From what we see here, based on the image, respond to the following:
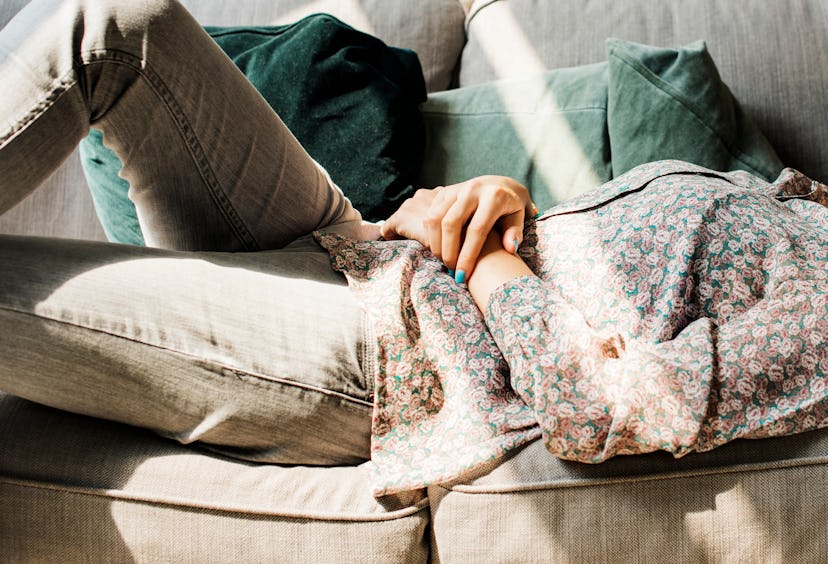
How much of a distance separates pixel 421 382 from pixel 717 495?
354 mm

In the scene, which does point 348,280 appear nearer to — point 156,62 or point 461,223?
point 461,223

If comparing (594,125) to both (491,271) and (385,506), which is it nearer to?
(491,271)

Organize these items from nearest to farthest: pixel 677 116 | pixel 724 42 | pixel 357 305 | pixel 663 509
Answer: pixel 663 509
pixel 357 305
pixel 677 116
pixel 724 42

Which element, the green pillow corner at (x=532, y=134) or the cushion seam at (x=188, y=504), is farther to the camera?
the green pillow corner at (x=532, y=134)

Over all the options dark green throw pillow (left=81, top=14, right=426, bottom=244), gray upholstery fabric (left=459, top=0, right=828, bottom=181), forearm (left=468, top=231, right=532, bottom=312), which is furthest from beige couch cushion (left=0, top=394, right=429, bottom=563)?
gray upholstery fabric (left=459, top=0, right=828, bottom=181)

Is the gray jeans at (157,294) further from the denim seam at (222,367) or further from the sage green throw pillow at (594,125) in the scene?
the sage green throw pillow at (594,125)

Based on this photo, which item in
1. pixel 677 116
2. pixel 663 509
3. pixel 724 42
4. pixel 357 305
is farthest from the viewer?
pixel 724 42

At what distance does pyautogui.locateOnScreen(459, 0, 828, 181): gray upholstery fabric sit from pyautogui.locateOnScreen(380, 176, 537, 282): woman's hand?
0.61 meters

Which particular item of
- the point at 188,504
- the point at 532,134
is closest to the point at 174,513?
the point at 188,504

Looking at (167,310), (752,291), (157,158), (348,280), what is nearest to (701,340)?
(752,291)

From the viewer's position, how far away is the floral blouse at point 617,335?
0.75 m

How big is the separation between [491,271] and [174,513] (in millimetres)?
485

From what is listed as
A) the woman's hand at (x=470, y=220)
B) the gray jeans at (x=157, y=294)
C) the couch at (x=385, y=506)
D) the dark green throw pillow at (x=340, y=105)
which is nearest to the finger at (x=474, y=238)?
the woman's hand at (x=470, y=220)

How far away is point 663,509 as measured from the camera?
0.76 metres
